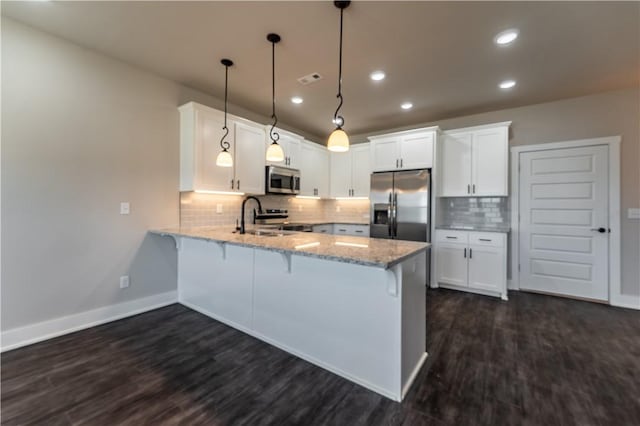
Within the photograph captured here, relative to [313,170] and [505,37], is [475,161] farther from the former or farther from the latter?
[313,170]

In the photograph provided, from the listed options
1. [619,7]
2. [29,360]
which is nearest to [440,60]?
[619,7]

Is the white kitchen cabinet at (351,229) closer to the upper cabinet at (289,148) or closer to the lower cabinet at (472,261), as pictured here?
the lower cabinet at (472,261)

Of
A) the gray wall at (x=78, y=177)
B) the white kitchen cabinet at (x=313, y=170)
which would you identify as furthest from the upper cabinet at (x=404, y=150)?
the gray wall at (x=78, y=177)

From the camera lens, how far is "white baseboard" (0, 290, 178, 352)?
2271 mm

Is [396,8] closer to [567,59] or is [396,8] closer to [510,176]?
[567,59]

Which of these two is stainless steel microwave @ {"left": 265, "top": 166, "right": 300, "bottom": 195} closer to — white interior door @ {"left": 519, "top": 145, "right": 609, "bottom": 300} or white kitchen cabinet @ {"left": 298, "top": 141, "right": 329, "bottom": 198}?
white kitchen cabinet @ {"left": 298, "top": 141, "right": 329, "bottom": 198}

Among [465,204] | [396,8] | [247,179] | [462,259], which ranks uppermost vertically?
[396,8]

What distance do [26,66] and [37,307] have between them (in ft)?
6.95

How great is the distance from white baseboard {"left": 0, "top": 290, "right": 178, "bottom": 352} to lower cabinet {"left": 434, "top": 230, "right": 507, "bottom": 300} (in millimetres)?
3803

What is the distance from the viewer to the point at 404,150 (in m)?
4.32

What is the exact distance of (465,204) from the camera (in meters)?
4.40

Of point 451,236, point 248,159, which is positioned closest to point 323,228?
point 248,159

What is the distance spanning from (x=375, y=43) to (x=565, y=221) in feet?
11.8

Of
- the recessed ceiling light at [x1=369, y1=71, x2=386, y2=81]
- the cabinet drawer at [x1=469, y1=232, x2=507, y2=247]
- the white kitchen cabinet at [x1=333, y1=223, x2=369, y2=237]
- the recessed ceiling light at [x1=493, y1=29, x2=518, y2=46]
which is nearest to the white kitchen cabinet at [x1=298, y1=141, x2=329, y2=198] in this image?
the white kitchen cabinet at [x1=333, y1=223, x2=369, y2=237]
